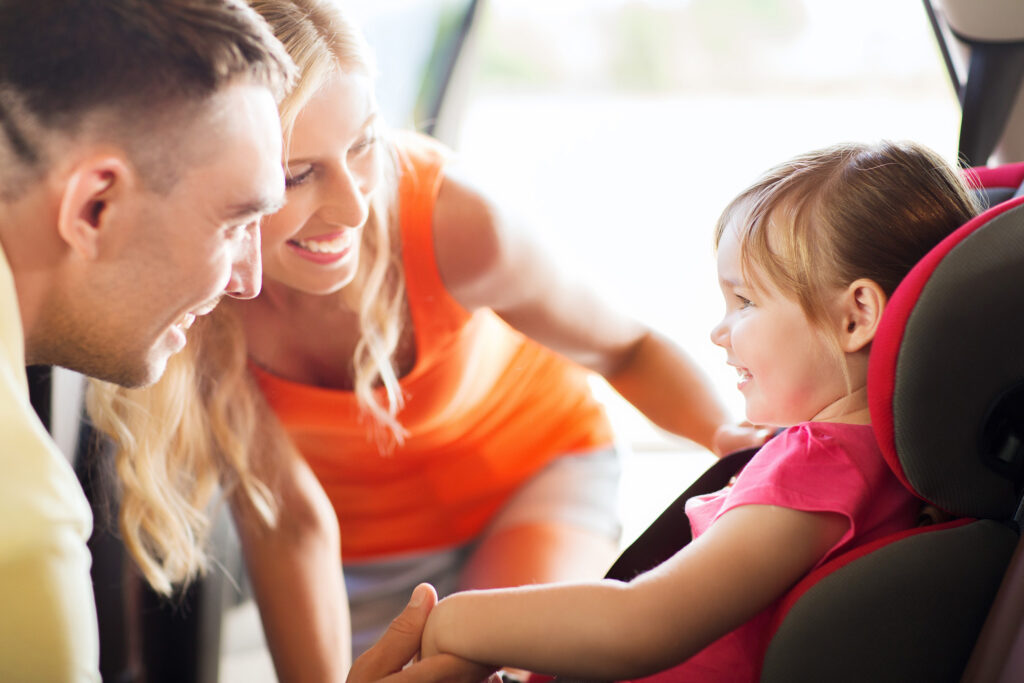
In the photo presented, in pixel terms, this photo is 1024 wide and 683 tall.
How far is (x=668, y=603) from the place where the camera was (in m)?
0.68

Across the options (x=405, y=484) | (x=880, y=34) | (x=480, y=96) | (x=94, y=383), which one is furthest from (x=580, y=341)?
(x=880, y=34)

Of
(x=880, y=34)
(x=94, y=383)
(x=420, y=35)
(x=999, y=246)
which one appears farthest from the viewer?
(x=880, y=34)

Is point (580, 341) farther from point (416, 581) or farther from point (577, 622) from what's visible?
point (577, 622)

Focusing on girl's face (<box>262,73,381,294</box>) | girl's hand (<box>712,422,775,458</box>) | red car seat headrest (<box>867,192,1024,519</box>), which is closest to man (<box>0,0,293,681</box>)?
girl's face (<box>262,73,381,294</box>)

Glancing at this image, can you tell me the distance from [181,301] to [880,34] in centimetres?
297

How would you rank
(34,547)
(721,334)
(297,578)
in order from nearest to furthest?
1. (34,547)
2. (721,334)
3. (297,578)

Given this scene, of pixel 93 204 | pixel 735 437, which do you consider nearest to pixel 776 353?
pixel 735 437

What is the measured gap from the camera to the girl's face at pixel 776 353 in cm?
78

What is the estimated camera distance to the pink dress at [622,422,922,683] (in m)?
0.70

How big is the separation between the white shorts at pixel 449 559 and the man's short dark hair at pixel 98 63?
0.81 meters

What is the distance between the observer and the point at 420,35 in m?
1.65

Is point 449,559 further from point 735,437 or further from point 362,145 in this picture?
point 362,145

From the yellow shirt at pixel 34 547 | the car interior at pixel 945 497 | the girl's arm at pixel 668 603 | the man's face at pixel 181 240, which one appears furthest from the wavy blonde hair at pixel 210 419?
the car interior at pixel 945 497

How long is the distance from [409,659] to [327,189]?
484mm
